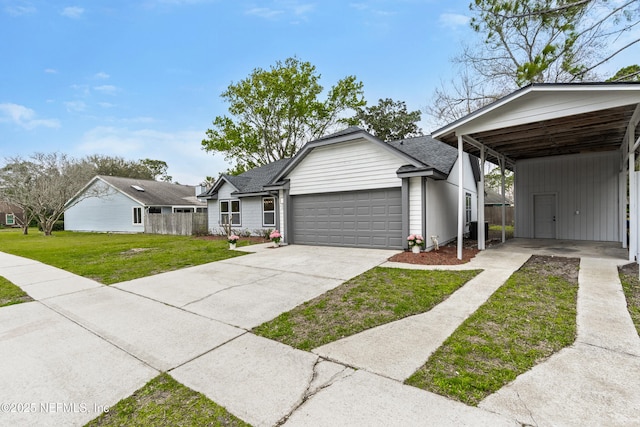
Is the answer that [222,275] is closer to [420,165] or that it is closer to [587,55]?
[420,165]

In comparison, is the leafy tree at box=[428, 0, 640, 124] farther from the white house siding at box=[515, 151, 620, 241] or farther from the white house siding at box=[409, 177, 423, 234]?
the white house siding at box=[409, 177, 423, 234]

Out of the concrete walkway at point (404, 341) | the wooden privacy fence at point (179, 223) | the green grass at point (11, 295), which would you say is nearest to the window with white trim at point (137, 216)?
the wooden privacy fence at point (179, 223)

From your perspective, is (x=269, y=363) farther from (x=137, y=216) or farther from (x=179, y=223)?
(x=137, y=216)

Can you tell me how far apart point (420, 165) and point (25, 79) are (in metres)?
19.3

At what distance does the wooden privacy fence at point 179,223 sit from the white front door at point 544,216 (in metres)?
18.0

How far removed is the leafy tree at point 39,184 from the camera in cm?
2002

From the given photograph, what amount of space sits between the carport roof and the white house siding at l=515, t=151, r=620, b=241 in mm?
990

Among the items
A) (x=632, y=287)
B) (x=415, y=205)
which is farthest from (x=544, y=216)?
(x=632, y=287)

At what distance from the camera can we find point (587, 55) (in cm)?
861

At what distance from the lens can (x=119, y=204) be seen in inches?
925

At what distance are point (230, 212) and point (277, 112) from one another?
13623 millimetres

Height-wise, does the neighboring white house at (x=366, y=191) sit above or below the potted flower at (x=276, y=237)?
above

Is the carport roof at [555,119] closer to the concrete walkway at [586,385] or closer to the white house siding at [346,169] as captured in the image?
the white house siding at [346,169]

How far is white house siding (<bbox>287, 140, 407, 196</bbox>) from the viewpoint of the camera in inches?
395
